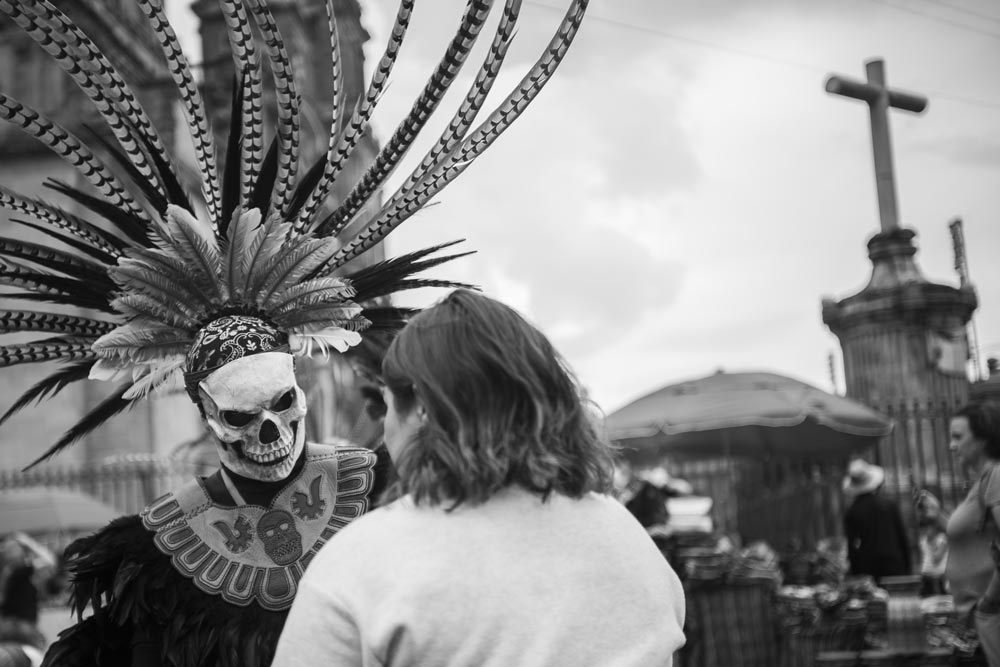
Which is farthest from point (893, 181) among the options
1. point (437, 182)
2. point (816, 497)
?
point (437, 182)

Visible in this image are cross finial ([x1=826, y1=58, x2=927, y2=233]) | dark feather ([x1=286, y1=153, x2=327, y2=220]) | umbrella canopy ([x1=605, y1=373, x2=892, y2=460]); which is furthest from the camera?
cross finial ([x1=826, y1=58, x2=927, y2=233])

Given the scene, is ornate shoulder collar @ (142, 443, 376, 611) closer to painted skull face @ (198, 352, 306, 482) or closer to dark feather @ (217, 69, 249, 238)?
painted skull face @ (198, 352, 306, 482)

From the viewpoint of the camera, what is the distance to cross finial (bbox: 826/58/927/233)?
11445mm

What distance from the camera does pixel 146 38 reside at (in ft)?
64.8

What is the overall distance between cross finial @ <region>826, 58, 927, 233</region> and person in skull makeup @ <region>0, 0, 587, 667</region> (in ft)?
32.2

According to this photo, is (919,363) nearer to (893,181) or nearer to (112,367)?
(893,181)

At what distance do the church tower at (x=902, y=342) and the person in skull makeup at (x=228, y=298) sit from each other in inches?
362

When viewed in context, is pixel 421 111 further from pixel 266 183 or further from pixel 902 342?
pixel 902 342

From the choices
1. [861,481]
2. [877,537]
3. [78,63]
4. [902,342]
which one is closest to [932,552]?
[861,481]

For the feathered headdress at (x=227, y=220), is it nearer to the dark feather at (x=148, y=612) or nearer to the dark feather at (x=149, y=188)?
the dark feather at (x=149, y=188)

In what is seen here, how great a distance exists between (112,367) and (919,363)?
10.1 meters

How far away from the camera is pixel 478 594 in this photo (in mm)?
1348

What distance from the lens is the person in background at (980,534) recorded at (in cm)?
402

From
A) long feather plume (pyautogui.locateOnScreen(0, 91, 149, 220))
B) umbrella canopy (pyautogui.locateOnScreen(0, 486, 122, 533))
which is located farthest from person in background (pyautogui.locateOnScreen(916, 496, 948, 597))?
umbrella canopy (pyautogui.locateOnScreen(0, 486, 122, 533))
